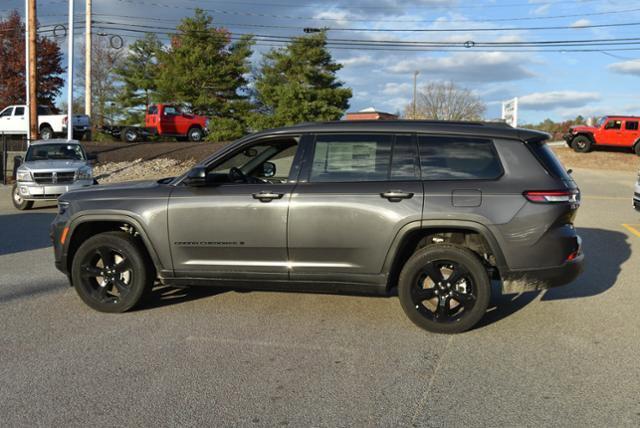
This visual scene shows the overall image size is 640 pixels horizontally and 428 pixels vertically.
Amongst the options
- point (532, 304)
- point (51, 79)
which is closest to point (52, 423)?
point (532, 304)

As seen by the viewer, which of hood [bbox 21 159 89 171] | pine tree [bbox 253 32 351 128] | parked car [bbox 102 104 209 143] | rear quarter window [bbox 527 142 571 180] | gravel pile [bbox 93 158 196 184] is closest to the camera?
rear quarter window [bbox 527 142 571 180]

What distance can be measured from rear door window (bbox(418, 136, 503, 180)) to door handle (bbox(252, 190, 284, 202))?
1276 mm

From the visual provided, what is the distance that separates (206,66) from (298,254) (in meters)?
36.5

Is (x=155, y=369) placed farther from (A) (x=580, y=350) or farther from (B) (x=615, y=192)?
(B) (x=615, y=192)

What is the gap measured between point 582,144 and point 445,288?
2875 centimetres

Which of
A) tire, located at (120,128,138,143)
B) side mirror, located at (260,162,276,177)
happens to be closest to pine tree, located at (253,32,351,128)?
tire, located at (120,128,138,143)

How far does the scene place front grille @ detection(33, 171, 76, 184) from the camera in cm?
1393

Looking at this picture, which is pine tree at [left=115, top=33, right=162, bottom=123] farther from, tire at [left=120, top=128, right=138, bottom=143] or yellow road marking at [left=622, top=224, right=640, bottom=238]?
yellow road marking at [left=622, top=224, right=640, bottom=238]

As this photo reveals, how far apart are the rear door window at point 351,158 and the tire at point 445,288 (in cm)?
82

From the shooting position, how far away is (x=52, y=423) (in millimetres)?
3508

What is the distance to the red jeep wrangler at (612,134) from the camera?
2950 centimetres

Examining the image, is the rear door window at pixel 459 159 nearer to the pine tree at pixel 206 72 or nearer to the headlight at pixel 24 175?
the headlight at pixel 24 175

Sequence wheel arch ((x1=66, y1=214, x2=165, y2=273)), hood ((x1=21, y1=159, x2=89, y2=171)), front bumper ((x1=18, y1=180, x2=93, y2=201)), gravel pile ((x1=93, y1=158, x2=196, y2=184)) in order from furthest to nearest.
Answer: gravel pile ((x1=93, y1=158, x2=196, y2=184)) < hood ((x1=21, y1=159, x2=89, y2=171)) < front bumper ((x1=18, y1=180, x2=93, y2=201)) < wheel arch ((x1=66, y1=214, x2=165, y2=273))

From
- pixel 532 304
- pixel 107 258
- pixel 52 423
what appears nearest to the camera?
pixel 52 423
